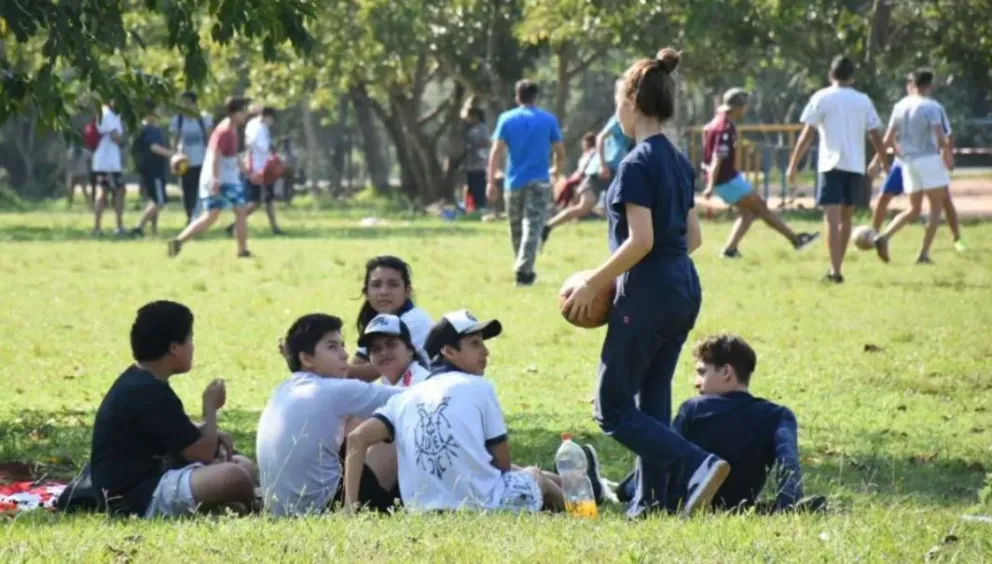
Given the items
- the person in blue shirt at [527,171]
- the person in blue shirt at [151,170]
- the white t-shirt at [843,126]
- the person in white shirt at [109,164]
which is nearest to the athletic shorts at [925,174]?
the white t-shirt at [843,126]

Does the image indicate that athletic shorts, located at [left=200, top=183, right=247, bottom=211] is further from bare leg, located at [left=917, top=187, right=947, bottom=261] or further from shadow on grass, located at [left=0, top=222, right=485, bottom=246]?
bare leg, located at [left=917, top=187, right=947, bottom=261]

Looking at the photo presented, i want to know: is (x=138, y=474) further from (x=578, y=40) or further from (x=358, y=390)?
(x=578, y=40)

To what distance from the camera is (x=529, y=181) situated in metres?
18.5

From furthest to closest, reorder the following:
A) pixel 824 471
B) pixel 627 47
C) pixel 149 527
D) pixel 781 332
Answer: pixel 627 47
pixel 781 332
pixel 824 471
pixel 149 527

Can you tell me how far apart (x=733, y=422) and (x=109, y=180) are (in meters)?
22.3

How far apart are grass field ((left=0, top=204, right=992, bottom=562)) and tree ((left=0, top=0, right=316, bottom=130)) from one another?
67.0 inches

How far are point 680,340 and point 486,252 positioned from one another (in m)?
16.5

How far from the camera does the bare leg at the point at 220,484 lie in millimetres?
8094

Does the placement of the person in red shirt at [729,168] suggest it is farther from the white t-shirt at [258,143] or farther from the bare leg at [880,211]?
the white t-shirt at [258,143]

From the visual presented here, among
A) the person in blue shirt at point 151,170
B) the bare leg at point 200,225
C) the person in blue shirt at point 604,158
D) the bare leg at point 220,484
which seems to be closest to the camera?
the bare leg at point 220,484

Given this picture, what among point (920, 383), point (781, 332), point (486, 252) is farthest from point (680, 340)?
point (486, 252)

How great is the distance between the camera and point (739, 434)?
26.0 ft

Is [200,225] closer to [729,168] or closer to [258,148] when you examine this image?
[258,148]

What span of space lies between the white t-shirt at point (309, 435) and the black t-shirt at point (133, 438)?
365 millimetres
